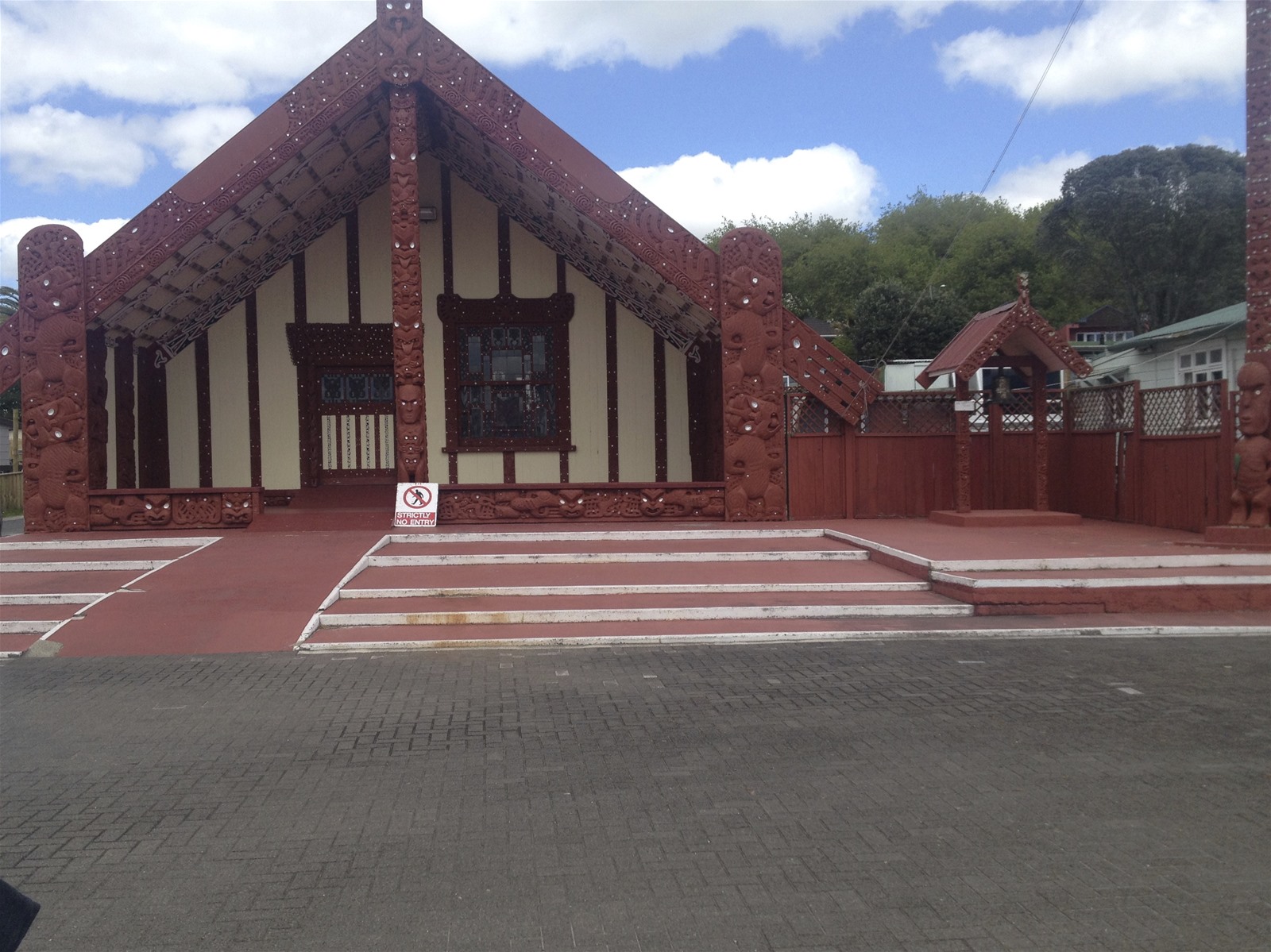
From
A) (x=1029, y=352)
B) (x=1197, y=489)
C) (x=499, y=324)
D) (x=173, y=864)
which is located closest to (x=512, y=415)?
(x=499, y=324)

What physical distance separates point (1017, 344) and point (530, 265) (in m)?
7.51

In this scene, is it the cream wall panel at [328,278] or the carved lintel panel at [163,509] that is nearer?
the carved lintel panel at [163,509]

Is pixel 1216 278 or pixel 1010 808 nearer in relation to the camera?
pixel 1010 808

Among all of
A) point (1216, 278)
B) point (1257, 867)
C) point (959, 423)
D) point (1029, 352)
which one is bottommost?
point (1257, 867)

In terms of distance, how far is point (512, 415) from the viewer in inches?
645

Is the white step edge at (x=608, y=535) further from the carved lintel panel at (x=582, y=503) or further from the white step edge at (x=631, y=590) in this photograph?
the white step edge at (x=631, y=590)

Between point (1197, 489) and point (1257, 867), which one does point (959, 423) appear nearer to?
point (1197, 489)

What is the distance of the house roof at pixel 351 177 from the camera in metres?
12.5

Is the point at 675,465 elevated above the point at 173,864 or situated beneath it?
elevated above

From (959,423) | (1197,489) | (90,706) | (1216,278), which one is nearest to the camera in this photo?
(90,706)

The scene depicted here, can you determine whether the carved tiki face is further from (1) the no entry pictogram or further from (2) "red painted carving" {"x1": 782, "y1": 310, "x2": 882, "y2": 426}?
(1) the no entry pictogram

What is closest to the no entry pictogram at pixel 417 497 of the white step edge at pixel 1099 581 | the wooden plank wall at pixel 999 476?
the wooden plank wall at pixel 999 476

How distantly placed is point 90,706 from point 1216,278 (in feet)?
140

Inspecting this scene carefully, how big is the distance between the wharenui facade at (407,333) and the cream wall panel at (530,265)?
0.13ft
